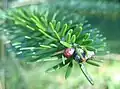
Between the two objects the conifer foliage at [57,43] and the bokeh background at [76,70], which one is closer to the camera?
the conifer foliage at [57,43]

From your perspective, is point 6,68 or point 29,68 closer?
point 6,68

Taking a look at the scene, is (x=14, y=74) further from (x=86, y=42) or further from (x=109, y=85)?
(x=86, y=42)

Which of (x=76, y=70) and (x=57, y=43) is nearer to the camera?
(x=57, y=43)

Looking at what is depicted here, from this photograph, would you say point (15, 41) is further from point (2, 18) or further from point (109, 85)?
point (109, 85)

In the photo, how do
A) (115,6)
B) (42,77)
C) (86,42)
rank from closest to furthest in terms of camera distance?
(86,42), (115,6), (42,77)

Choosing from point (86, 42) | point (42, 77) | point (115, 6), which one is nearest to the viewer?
point (86, 42)

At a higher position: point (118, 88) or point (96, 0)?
point (96, 0)

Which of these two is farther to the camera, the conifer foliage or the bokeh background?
the bokeh background

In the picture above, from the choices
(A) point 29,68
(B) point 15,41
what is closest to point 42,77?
(A) point 29,68
